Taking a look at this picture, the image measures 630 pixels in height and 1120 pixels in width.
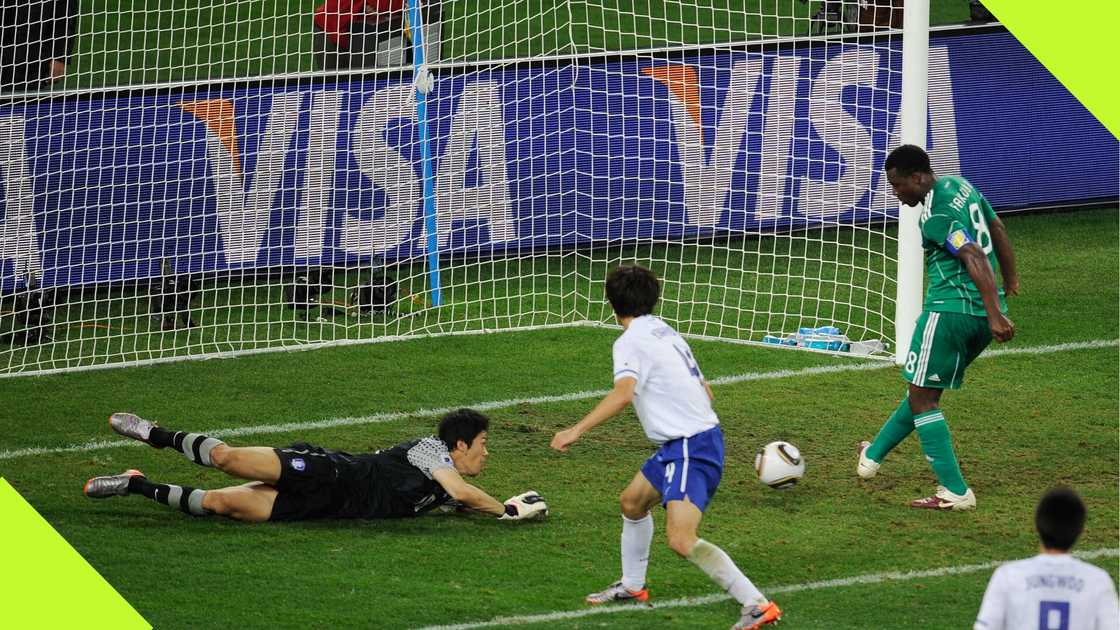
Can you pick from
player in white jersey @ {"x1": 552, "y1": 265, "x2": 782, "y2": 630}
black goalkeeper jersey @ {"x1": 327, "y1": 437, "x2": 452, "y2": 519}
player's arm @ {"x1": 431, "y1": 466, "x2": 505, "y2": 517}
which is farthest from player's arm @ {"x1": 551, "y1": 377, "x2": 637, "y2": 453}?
black goalkeeper jersey @ {"x1": 327, "y1": 437, "x2": 452, "y2": 519}

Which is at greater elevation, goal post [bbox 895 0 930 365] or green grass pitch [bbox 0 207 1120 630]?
goal post [bbox 895 0 930 365]

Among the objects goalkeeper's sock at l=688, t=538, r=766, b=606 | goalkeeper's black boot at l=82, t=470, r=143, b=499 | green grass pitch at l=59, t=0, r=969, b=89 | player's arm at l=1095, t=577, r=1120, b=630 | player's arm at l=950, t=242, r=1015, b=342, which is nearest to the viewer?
player's arm at l=1095, t=577, r=1120, b=630

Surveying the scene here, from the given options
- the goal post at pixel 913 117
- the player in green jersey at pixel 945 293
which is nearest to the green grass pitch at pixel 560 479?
the player in green jersey at pixel 945 293

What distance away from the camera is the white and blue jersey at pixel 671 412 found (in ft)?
23.2

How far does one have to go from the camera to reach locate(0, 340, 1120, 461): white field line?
416 inches

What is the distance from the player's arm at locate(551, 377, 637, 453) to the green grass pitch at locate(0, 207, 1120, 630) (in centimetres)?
84

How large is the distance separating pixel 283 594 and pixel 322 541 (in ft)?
2.87

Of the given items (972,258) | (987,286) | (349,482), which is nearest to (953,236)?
(972,258)

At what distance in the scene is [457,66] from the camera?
1432cm

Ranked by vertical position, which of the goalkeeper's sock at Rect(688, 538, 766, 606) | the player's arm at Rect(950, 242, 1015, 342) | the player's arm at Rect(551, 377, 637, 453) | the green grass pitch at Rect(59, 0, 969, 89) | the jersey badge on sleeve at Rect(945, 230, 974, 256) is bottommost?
the goalkeeper's sock at Rect(688, 538, 766, 606)

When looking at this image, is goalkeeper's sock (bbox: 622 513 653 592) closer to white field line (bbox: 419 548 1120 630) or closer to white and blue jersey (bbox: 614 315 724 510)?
white field line (bbox: 419 548 1120 630)

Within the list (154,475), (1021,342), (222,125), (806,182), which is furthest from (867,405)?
(222,125)

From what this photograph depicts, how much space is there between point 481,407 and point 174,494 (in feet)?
9.52

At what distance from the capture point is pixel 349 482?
348 inches
